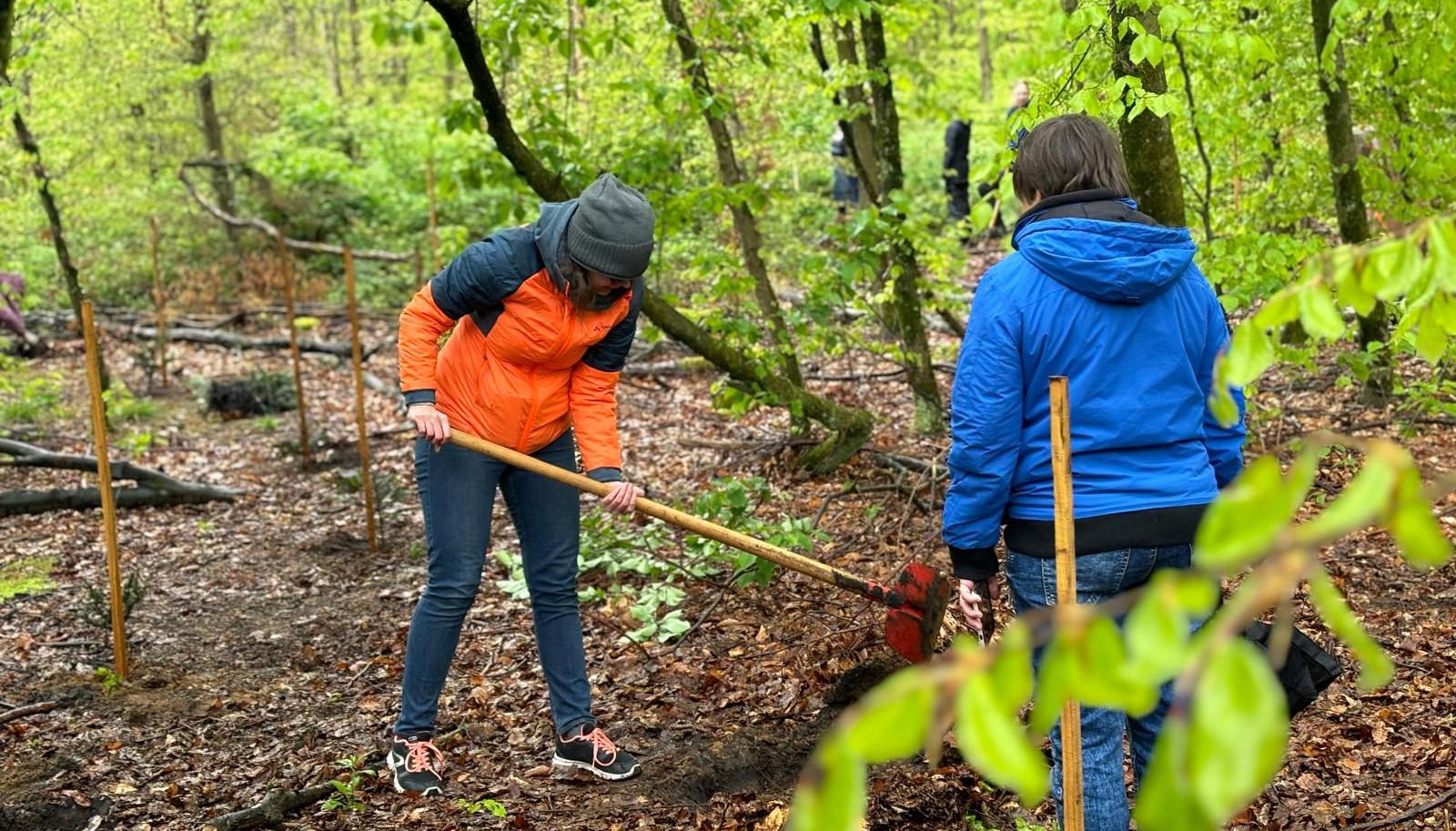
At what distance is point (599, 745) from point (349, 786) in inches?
32.4

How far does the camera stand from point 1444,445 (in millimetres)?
6441

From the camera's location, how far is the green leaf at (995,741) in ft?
2.60

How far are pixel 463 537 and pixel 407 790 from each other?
34.4 inches

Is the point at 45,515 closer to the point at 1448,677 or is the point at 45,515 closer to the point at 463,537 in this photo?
the point at 463,537

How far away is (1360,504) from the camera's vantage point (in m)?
0.83

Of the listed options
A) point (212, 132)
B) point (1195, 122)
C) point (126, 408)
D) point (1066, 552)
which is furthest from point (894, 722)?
point (212, 132)

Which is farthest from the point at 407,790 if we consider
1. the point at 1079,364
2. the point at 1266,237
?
the point at 1266,237

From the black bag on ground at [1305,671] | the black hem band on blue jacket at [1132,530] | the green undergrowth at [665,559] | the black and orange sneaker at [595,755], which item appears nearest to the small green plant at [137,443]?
the green undergrowth at [665,559]

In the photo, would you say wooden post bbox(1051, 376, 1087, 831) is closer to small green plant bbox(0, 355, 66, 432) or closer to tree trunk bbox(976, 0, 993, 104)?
small green plant bbox(0, 355, 66, 432)

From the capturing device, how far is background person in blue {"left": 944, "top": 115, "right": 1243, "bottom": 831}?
2633mm

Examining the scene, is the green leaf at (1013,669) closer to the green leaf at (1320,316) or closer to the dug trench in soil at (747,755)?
the green leaf at (1320,316)

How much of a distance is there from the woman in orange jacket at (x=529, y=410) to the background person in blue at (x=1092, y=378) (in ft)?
4.32

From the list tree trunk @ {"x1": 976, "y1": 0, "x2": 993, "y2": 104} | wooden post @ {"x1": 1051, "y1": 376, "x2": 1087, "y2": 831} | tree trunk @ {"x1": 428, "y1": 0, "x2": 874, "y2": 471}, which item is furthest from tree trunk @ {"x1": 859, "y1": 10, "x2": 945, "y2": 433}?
tree trunk @ {"x1": 976, "y1": 0, "x2": 993, "y2": 104}

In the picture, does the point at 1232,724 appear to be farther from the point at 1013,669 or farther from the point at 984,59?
the point at 984,59
